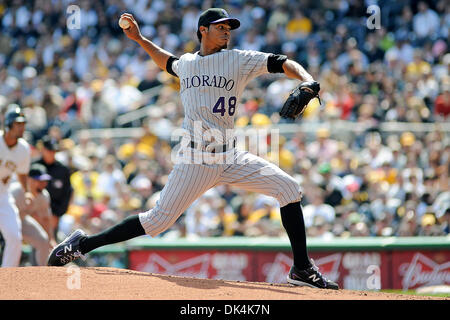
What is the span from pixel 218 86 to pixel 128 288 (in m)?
1.52

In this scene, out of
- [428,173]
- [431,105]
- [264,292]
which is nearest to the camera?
[264,292]

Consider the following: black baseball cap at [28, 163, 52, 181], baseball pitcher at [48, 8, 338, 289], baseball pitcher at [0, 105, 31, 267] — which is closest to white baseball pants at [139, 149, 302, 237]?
baseball pitcher at [48, 8, 338, 289]

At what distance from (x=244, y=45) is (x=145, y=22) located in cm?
295

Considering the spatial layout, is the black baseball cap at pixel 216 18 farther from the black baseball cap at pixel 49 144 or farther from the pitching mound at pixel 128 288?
the black baseball cap at pixel 49 144

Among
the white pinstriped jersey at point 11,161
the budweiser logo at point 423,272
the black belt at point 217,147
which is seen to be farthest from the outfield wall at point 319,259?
the black belt at point 217,147

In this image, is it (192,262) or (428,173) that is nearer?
(192,262)

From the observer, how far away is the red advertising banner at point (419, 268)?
8742mm

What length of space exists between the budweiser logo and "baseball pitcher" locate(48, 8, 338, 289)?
12.4 feet

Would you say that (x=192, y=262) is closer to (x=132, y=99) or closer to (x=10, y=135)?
(x=10, y=135)

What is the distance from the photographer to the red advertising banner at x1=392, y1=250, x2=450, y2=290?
874cm

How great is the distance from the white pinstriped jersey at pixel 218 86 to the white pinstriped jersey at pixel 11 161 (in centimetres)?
247
